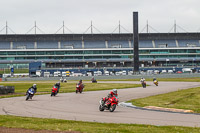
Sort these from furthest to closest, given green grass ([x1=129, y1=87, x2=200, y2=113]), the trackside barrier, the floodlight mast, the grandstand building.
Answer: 1. the grandstand building
2. the floodlight mast
3. the trackside barrier
4. green grass ([x1=129, y1=87, x2=200, y2=113])

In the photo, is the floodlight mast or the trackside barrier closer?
the trackside barrier

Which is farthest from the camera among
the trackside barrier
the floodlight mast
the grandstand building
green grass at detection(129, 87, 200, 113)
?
the grandstand building

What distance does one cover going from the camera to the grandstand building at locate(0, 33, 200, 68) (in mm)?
143250

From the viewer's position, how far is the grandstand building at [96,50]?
14325cm

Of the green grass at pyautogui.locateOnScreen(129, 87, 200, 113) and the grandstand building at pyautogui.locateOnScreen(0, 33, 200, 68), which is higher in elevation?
the grandstand building at pyautogui.locateOnScreen(0, 33, 200, 68)

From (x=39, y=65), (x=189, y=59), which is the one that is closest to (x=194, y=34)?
(x=189, y=59)

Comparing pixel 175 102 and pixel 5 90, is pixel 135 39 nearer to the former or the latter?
pixel 5 90

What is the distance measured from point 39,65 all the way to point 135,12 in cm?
4340

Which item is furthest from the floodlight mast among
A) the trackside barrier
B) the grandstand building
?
the trackside barrier

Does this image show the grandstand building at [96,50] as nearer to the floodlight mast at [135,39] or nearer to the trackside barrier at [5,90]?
the floodlight mast at [135,39]

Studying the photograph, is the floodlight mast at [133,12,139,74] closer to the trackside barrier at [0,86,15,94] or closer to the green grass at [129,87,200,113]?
the trackside barrier at [0,86,15,94]

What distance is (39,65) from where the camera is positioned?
419 ft

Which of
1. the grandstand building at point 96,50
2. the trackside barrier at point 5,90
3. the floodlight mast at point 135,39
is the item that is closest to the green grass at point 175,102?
the trackside barrier at point 5,90

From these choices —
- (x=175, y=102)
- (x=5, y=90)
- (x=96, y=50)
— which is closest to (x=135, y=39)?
(x=96, y=50)
